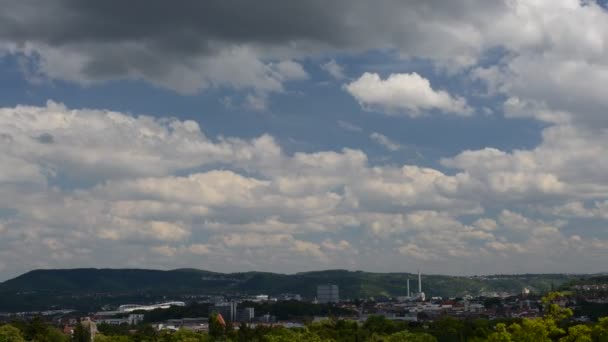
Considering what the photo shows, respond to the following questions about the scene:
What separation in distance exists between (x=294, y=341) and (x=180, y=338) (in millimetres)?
43488

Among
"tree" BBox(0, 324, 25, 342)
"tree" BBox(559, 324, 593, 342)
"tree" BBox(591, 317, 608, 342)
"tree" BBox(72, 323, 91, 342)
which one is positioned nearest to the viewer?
"tree" BBox(559, 324, 593, 342)

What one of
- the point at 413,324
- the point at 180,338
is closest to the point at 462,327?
the point at 413,324

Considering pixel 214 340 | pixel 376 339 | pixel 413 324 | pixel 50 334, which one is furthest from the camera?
pixel 413 324

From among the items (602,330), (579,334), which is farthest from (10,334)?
(579,334)

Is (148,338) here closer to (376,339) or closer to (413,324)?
(376,339)

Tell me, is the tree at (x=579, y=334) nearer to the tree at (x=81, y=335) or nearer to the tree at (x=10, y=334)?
the tree at (x=10, y=334)

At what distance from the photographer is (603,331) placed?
40.2m

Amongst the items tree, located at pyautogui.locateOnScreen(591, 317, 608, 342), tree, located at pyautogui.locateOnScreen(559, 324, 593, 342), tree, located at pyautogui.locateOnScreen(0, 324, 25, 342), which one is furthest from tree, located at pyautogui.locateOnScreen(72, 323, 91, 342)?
tree, located at pyautogui.locateOnScreen(559, 324, 593, 342)

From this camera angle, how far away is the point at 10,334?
13850 centimetres

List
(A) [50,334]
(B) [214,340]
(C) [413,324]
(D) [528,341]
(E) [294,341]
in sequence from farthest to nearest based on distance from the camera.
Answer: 1. (C) [413,324]
2. (A) [50,334]
3. (B) [214,340]
4. (E) [294,341]
5. (D) [528,341]

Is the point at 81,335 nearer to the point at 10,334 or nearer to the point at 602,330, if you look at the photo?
the point at 10,334

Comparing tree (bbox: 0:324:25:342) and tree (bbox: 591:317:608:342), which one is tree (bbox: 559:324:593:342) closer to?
tree (bbox: 591:317:608:342)

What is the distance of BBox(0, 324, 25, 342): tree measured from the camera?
A: 133 m

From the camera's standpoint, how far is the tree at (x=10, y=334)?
13295cm
